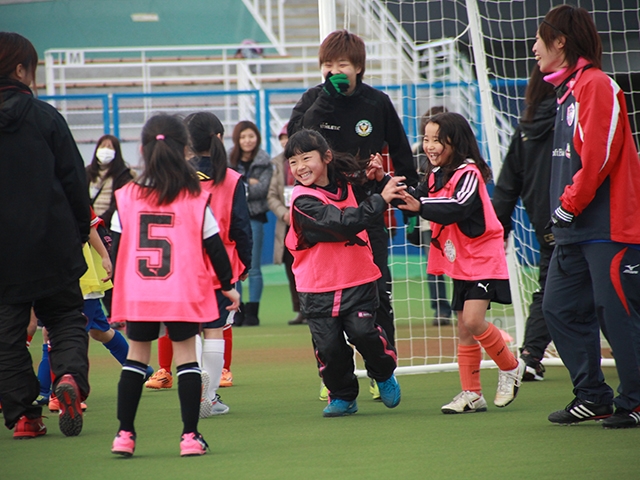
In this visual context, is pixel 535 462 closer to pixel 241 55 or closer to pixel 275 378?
pixel 275 378

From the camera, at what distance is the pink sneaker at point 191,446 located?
164 inches

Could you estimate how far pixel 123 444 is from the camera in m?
4.14

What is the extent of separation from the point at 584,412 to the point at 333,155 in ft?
6.27

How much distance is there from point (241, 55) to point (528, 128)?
16.3 metres

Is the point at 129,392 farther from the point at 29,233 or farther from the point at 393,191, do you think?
the point at 393,191

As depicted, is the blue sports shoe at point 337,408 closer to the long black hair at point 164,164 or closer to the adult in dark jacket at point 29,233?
the adult in dark jacket at point 29,233

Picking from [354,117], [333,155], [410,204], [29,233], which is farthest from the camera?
[354,117]

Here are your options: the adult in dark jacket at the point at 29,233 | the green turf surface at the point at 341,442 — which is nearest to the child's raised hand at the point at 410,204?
the green turf surface at the point at 341,442

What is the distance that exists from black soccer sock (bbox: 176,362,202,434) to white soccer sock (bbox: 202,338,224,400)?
1066 mm

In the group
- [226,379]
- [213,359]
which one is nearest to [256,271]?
[226,379]

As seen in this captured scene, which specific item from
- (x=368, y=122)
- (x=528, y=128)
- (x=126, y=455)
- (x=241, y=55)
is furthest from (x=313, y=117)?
(x=241, y=55)

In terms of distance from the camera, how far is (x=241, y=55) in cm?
2169

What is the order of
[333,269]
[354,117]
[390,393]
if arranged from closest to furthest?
[333,269] → [390,393] → [354,117]

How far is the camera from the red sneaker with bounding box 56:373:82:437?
4660 mm
